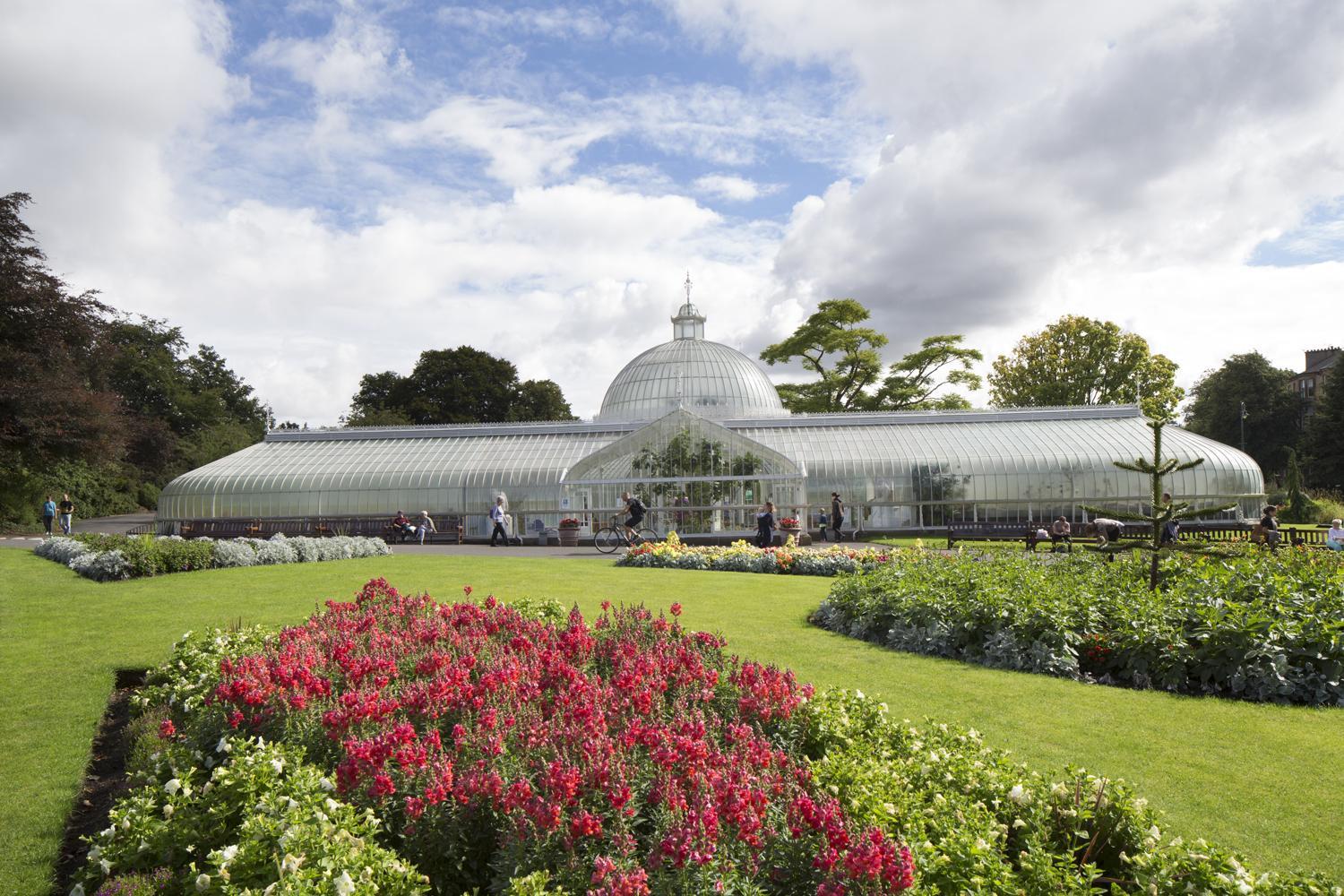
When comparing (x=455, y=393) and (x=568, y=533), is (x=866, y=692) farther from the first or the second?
(x=455, y=393)

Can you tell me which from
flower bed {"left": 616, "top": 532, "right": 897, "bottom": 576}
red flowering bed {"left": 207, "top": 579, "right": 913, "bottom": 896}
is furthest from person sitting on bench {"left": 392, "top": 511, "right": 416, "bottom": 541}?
red flowering bed {"left": 207, "top": 579, "right": 913, "bottom": 896}

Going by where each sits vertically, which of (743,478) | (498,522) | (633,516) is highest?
(743,478)

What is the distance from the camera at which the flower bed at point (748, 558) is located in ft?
59.7

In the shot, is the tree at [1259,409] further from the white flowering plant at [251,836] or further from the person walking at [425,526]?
the white flowering plant at [251,836]

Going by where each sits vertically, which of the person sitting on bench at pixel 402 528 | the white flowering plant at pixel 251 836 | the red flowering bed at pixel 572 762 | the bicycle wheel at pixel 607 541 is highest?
the person sitting on bench at pixel 402 528

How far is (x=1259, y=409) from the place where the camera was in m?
65.5

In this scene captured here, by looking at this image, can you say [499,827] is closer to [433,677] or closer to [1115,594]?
[433,677]

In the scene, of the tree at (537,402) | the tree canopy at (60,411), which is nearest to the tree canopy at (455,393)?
the tree at (537,402)

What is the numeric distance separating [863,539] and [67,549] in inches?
895

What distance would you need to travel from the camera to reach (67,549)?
19.4m

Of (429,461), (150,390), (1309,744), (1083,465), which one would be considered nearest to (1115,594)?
(1309,744)

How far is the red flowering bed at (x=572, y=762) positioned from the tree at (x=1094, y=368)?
5486cm

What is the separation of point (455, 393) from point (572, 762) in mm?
61570

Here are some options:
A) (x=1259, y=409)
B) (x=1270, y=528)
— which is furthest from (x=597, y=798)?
(x=1259, y=409)
